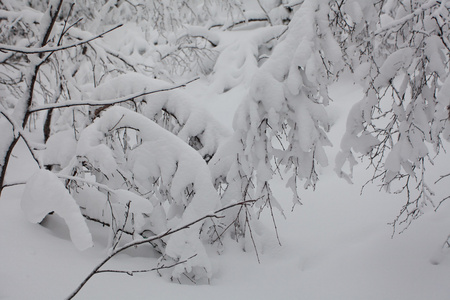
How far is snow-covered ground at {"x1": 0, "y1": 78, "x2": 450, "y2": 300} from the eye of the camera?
2590mm

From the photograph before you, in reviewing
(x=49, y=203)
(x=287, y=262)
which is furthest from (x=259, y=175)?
(x=49, y=203)

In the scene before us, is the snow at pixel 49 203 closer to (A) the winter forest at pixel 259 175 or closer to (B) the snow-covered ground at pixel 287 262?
(A) the winter forest at pixel 259 175

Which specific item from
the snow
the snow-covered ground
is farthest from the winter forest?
the snow

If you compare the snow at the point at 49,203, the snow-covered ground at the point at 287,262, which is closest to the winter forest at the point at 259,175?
the snow-covered ground at the point at 287,262

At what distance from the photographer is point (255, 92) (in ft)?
9.40

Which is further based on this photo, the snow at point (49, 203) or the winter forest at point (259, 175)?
the winter forest at point (259, 175)

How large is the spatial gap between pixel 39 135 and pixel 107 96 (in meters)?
3.35

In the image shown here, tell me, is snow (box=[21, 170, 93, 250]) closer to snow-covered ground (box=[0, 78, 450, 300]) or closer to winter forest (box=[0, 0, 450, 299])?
winter forest (box=[0, 0, 450, 299])

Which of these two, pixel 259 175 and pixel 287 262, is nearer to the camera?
pixel 259 175

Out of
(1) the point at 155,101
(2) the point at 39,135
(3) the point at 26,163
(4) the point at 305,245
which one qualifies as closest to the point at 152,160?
(1) the point at 155,101

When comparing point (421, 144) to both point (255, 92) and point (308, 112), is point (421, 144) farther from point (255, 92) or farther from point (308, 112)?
point (255, 92)

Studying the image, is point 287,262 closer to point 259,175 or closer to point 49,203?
point 259,175

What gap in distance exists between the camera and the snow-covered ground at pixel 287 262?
8.50ft

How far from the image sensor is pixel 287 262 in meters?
3.53
